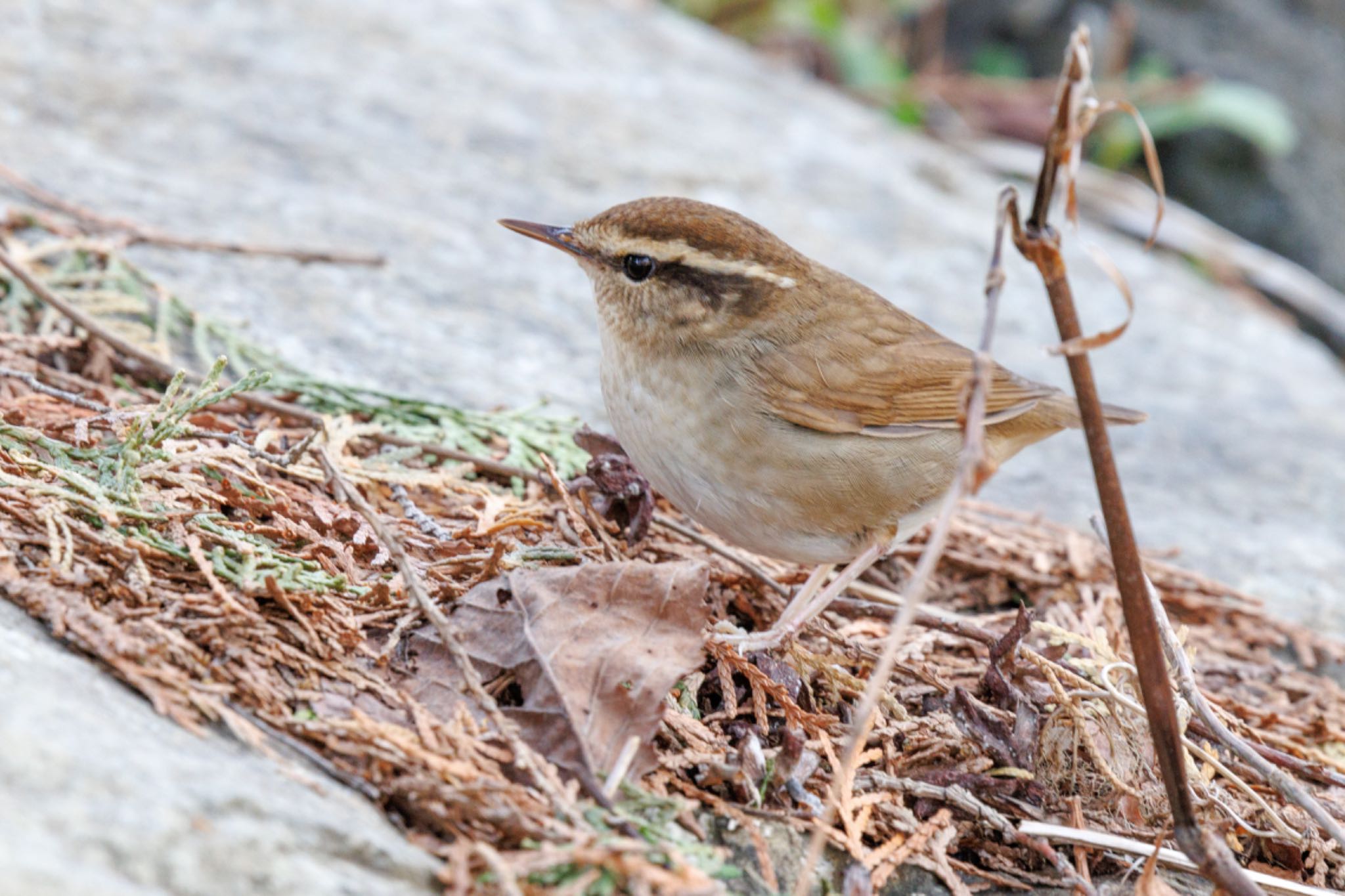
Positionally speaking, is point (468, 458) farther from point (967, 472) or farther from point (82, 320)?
point (967, 472)

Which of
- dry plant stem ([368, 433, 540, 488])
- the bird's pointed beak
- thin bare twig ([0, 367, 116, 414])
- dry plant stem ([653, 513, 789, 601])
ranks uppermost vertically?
the bird's pointed beak

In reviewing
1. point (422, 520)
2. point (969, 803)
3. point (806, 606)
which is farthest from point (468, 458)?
point (969, 803)

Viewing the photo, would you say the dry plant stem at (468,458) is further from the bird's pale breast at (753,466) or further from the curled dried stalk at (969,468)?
the curled dried stalk at (969,468)

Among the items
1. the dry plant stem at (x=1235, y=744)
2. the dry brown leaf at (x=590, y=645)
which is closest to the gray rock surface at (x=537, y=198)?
the dry brown leaf at (x=590, y=645)

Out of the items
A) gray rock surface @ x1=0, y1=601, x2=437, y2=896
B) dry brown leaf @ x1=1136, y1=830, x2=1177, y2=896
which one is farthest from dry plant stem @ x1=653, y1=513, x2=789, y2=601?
gray rock surface @ x1=0, y1=601, x2=437, y2=896

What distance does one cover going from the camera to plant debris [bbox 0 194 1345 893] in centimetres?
237

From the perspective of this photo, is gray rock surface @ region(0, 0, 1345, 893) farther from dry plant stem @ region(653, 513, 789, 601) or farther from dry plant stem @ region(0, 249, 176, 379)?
dry plant stem @ region(653, 513, 789, 601)

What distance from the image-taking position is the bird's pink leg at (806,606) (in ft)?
10.7

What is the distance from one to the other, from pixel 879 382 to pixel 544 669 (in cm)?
184

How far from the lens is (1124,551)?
→ 246 centimetres

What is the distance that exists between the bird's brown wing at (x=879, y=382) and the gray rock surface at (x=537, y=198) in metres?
1.30

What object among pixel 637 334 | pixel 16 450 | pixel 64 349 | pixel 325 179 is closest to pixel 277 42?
pixel 325 179

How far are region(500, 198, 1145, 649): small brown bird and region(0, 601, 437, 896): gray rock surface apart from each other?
1.62 meters

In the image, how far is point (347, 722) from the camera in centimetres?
237
